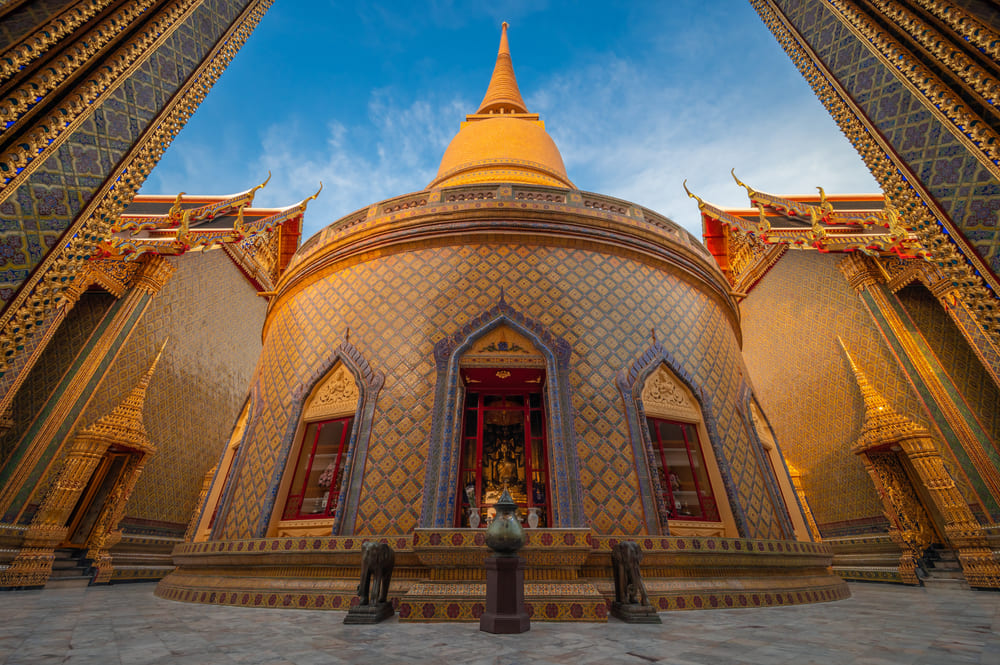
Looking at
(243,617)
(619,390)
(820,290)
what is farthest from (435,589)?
(820,290)

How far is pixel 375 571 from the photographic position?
434 cm

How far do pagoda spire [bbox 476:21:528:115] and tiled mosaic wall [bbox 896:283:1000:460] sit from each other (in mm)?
13353

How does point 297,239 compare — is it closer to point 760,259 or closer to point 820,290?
point 760,259

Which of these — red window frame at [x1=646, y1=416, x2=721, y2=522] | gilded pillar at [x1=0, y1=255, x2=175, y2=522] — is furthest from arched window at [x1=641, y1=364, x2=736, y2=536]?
gilded pillar at [x1=0, y1=255, x2=175, y2=522]

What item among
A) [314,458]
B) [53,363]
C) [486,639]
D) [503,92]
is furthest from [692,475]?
[503,92]

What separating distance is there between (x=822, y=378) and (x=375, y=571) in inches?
506

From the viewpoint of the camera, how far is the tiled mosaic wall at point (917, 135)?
3.20m

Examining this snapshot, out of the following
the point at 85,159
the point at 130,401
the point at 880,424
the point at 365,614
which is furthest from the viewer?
the point at 130,401

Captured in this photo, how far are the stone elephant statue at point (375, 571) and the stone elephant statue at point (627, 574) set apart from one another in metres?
2.31

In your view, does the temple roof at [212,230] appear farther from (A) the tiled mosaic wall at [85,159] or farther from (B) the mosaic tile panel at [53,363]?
(A) the tiled mosaic wall at [85,159]

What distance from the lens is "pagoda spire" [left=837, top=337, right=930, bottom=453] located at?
354 inches

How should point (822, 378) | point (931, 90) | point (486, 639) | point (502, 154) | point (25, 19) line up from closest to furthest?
1. point (25, 19)
2. point (486, 639)
3. point (931, 90)
4. point (822, 378)
5. point (502, 154)

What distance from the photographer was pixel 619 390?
6.71 metres

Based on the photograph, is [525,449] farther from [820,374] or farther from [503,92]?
[503,92]
